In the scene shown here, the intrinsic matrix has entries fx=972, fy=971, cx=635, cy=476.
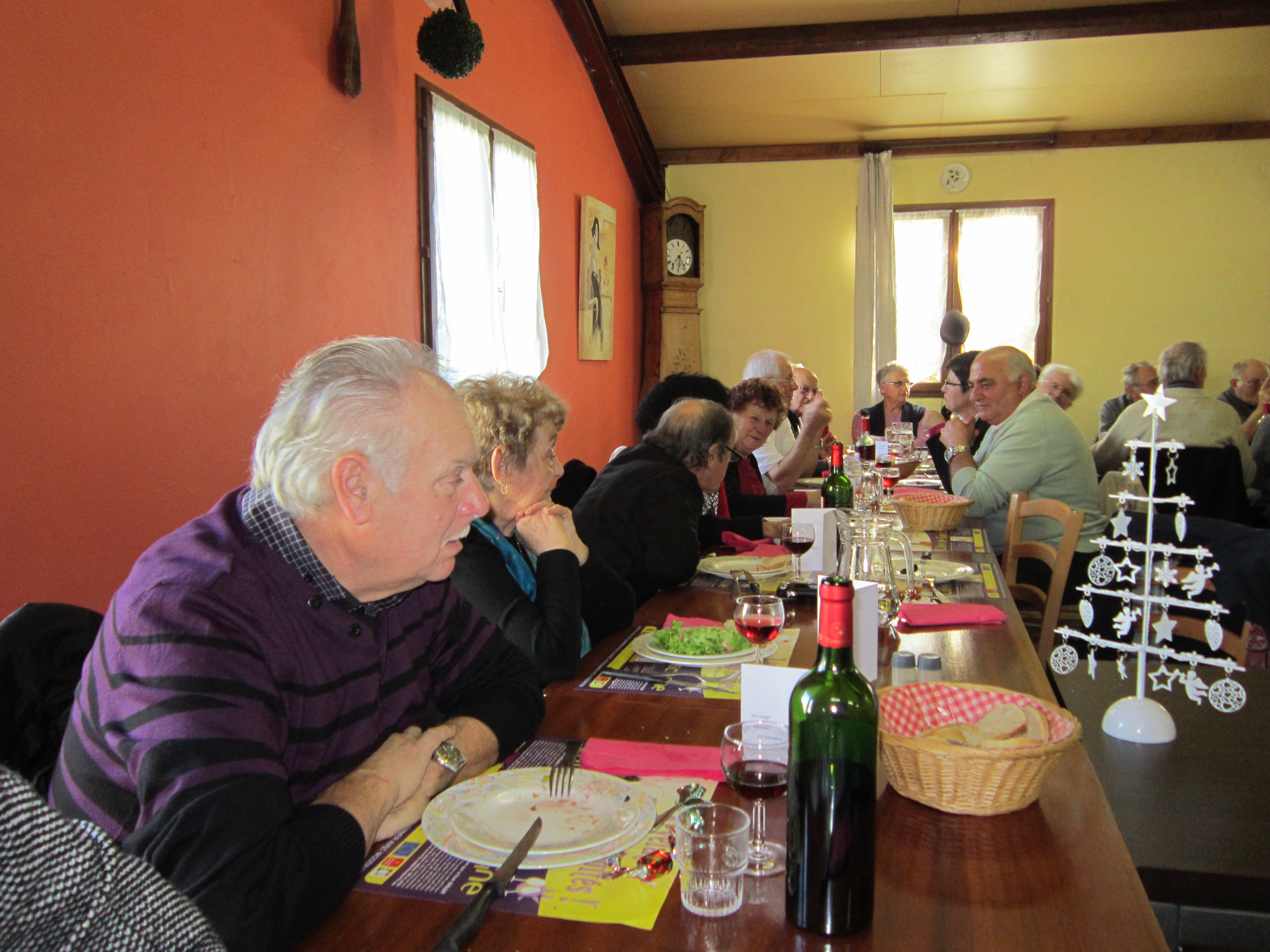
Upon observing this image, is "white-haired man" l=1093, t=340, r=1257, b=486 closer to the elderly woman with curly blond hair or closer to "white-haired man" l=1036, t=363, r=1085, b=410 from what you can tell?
"white-haired man" l=1036, t=363, r=1085, b=410

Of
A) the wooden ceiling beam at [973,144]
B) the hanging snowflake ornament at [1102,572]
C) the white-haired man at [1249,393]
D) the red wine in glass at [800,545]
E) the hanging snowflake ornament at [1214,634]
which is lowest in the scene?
the hanging snowflake ornament at [1214,634]

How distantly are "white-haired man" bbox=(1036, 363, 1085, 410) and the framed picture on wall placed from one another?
2901 mm

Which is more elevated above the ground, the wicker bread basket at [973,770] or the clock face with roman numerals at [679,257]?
the clock face with roman numerals at [679,257]

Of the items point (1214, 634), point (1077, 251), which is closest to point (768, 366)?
point (1077, 251)

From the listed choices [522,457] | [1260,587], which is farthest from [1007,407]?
[522,457]

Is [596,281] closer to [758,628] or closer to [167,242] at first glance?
[167,242]

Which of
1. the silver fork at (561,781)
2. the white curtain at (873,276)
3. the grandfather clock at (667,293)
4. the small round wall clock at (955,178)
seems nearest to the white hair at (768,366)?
the grandfather clock at (667,293)

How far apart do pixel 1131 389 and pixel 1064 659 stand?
6038 mm

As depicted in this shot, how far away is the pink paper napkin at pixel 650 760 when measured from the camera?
1.24 metres

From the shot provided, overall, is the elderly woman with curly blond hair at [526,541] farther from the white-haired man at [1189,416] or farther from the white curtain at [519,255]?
the white-haired man at [1189,416]

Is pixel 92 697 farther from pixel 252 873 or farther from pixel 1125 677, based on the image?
pixel 1125 677

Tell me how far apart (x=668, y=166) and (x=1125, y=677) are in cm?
668

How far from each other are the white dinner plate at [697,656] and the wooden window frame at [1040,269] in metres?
6.37

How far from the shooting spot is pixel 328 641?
121 centimetres
